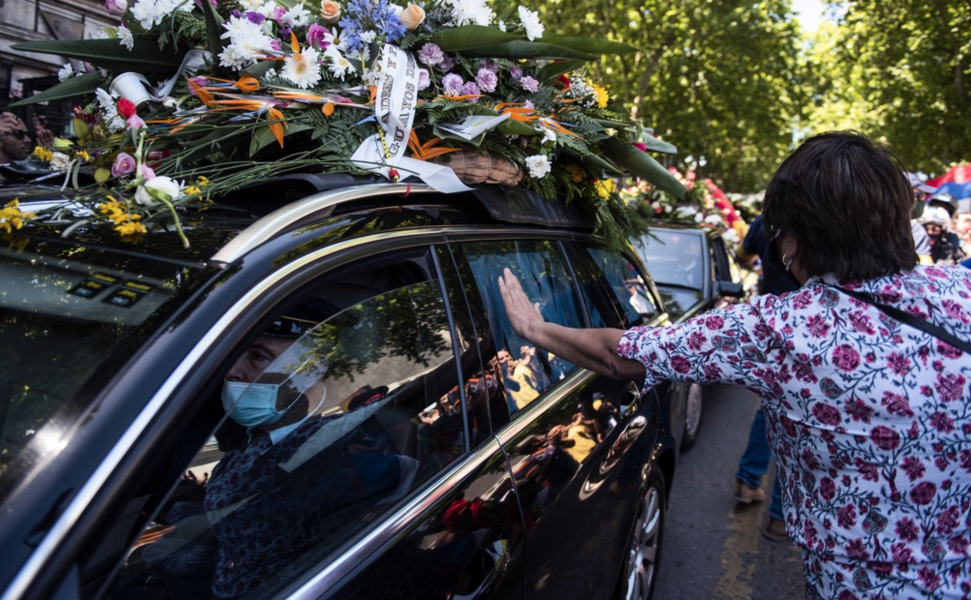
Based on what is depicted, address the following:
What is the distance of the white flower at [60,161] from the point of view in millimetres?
2345

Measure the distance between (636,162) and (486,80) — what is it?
792 mm

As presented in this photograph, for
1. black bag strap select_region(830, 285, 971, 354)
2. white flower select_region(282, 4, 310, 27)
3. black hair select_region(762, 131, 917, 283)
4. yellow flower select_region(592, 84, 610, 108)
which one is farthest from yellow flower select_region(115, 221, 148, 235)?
yellow flower select_region(592, 84, 610, 108)

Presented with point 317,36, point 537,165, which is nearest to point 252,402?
point 537,165

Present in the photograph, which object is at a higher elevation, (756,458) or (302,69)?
(302,69)

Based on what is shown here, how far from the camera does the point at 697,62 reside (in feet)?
70.1

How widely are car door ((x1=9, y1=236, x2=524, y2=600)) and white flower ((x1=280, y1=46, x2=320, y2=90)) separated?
0.86 metres

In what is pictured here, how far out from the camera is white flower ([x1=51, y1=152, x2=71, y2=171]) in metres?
2.35

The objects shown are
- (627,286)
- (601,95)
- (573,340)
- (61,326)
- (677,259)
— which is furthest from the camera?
(677,259)

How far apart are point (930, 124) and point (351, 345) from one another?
25.2m

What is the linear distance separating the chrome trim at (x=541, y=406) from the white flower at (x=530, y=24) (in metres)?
1.33

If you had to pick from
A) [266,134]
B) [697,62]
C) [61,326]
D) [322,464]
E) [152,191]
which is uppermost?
[697,62]

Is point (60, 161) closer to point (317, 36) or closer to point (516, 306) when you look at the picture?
point (317, 36)

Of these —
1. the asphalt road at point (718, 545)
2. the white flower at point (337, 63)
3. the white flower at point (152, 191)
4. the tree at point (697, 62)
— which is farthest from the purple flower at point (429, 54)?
the tree at point (697, 62)

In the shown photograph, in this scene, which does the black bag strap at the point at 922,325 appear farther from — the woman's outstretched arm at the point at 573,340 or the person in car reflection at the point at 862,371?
the woman's outstretched arm at the point at 573,340
